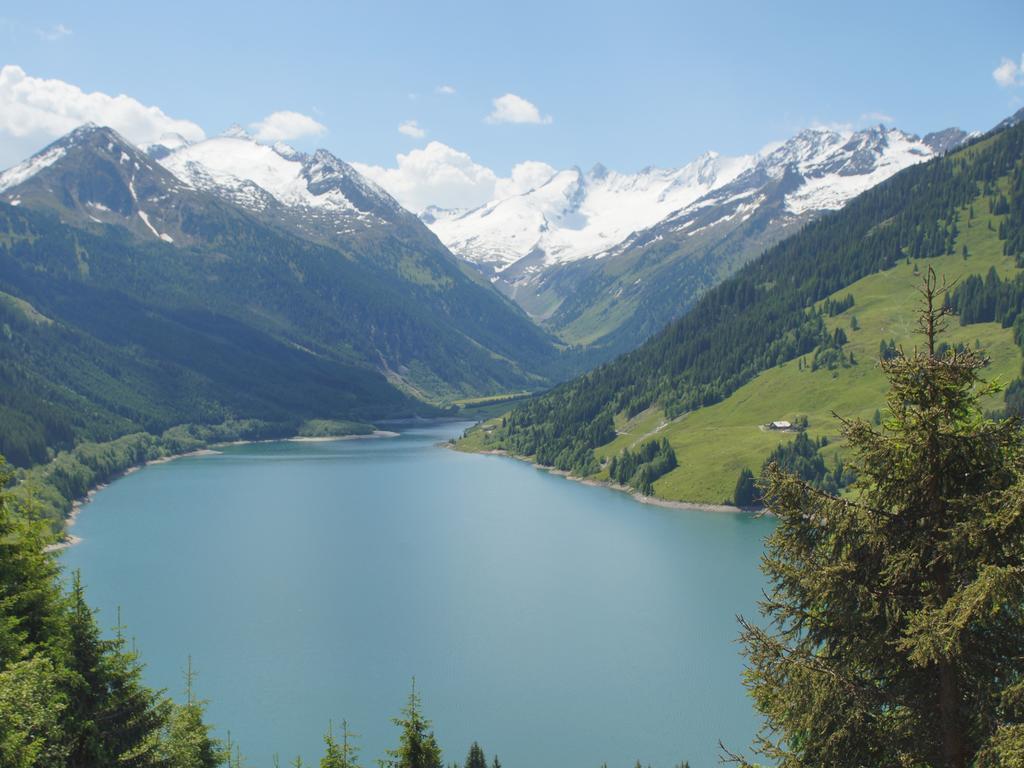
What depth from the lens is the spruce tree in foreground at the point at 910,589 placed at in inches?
488

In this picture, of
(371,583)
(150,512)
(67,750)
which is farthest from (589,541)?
(67,750)

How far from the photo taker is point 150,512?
157 m

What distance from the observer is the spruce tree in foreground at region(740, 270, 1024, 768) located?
12.4 metres

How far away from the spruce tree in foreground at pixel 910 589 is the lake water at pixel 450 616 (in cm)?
4665

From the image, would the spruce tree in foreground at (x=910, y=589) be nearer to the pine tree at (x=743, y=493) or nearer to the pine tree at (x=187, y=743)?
the pine tree at (x=187, y=743)

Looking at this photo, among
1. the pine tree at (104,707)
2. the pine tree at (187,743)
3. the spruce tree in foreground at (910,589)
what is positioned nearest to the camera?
the spruce tree in foreground at (910,589)

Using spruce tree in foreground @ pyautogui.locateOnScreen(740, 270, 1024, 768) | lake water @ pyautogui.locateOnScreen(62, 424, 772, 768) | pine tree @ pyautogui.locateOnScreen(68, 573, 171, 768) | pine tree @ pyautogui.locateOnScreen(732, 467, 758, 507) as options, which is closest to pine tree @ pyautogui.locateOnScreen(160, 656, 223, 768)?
pine tree @ pyautogui.locateOnScreen(68, 573, 171, 768)

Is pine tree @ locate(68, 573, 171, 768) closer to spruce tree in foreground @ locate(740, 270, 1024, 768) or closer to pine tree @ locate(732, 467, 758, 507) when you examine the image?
spruce tree in foreground @ locate(740, 270, 1024, 768)

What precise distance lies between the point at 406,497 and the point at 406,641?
3446 inches

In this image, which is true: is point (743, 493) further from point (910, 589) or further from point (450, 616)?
point (910, 589)

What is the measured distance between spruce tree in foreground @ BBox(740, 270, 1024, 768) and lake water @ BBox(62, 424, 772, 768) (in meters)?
46.7

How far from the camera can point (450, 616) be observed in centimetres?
9406

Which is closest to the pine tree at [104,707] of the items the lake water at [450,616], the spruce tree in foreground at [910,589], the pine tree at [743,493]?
the spruce tree in foreground at [910,589]

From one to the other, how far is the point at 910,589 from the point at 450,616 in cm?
8468
